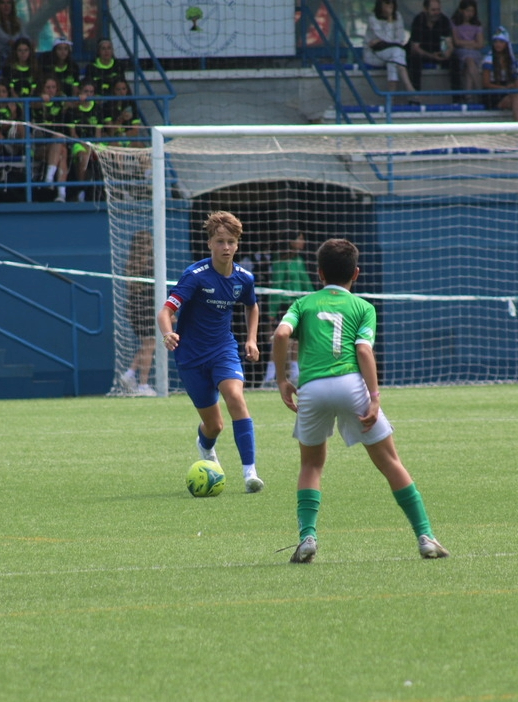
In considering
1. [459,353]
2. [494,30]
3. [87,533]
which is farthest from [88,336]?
[87,533]

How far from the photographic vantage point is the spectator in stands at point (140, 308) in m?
17.2

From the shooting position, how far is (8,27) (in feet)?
66.5

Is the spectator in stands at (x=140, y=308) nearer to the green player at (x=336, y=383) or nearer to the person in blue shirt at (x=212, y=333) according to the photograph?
the person in blue shirt at (x=212, y=333)

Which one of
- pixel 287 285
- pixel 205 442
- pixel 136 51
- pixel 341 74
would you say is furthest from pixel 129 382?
pixel 205 442

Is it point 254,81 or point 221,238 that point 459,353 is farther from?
point 221,238

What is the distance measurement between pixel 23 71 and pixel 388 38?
6.55 meters

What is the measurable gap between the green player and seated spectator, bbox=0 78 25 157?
13841 mm

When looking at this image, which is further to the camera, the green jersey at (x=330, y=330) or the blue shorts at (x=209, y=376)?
the blue shorts at (x=209, y=376)

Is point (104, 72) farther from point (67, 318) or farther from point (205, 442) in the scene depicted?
point (205, 442)

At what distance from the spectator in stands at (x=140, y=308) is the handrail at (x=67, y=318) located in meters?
0.56

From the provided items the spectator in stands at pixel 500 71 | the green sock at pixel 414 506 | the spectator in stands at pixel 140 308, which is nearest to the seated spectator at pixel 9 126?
the spectator in stands at pixel 140 308

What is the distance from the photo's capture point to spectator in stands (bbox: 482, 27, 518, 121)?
21.1 m

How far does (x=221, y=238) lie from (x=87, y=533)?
247 centimetres

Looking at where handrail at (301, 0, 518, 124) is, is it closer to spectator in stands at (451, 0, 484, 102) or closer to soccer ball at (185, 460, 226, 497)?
spectator in stands at (451, 0, 484, 102)
